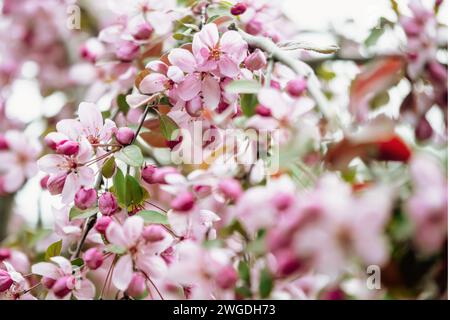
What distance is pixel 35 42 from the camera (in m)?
1.99

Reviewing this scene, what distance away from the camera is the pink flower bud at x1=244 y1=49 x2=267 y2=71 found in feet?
2.94

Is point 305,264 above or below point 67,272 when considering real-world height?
above

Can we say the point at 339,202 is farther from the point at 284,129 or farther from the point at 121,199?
the point at 121,199

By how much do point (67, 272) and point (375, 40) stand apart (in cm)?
68

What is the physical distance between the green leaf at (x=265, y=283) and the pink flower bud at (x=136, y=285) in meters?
0.25

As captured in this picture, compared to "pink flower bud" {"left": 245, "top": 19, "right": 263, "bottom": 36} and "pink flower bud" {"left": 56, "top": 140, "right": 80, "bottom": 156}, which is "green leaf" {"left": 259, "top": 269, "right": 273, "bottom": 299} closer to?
"pink flower bud" {"left": 56, "top": 140, "right": 80, "bottom": 156}

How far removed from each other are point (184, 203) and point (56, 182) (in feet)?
0.94

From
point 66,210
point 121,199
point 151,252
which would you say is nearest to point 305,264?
point 151,252

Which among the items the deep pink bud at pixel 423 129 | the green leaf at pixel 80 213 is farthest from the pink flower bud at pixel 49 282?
the deep pink bud at pixel 423 129

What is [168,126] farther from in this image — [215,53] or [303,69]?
[303,69]

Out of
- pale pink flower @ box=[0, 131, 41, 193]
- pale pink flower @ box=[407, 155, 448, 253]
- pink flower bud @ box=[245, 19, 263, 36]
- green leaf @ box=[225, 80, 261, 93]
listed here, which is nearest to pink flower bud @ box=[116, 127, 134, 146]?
green leaf @ box=[225, 80, 261, 93]

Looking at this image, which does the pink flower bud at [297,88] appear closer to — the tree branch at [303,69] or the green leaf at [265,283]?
the tree branch at [303,69]

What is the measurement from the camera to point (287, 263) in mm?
558

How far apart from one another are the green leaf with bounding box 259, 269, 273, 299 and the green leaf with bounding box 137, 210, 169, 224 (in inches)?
10.0
